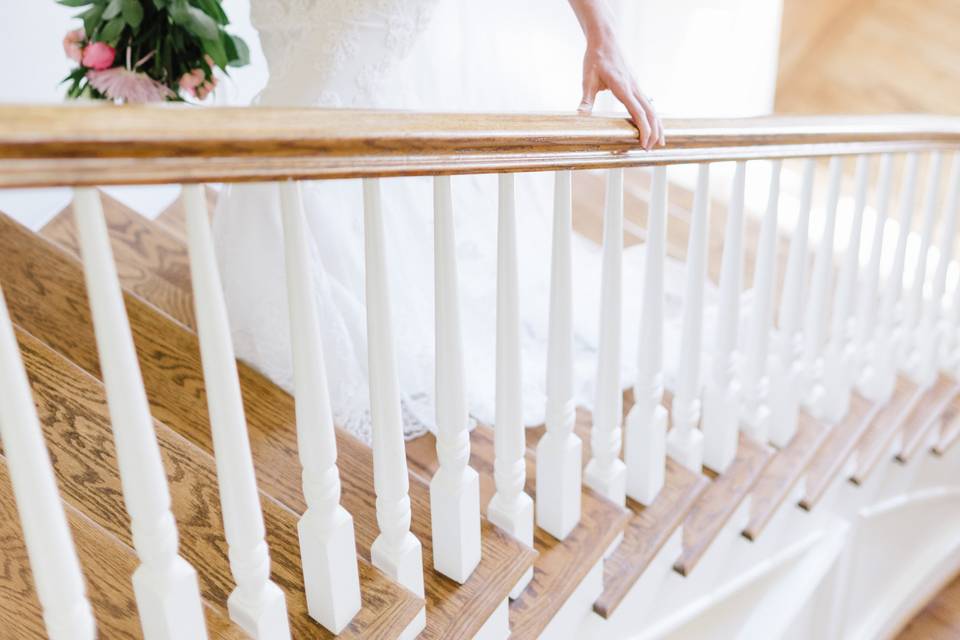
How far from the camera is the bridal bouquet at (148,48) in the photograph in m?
1.54

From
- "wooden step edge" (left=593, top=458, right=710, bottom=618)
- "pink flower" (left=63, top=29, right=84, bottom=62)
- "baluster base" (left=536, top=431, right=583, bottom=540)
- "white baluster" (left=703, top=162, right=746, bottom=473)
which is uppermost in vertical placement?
"pink flower" (left=63, top=29, right=84, bottom=62)

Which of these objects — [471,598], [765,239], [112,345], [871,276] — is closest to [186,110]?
[112,345]

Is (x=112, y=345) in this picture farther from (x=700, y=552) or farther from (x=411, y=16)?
(x=700, y=552)

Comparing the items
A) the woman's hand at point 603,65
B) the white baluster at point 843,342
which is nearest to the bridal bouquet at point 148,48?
the woman's hand at point 603,65

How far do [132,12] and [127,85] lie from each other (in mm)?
148

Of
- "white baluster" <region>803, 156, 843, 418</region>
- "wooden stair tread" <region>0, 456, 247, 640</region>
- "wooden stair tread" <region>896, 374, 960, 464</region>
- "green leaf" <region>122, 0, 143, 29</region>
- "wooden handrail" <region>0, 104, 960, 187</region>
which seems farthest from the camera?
"wooden stair tread" <region>896, 374, 960, 464</region>

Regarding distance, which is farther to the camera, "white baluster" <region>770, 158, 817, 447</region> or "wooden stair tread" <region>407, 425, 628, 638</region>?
"white baluster" <region>770, 158, 817, 447</region>

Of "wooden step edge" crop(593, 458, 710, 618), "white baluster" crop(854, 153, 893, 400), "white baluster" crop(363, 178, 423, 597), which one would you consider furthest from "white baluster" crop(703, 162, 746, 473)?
"white baluster" crop(363, 178, 423, 597)

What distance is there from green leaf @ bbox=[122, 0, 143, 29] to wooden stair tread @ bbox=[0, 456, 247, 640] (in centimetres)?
82

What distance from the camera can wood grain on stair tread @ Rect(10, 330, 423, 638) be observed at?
3.74ft

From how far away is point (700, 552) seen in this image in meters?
1.77

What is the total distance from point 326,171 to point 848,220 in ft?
11.4

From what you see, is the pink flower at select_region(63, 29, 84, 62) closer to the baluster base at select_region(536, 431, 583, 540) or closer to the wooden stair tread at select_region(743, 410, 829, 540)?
the baluster base at select_region(536, 431, 583, 540)

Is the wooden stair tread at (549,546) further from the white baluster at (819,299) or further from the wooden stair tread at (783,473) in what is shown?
the white baluster at (819,299)
